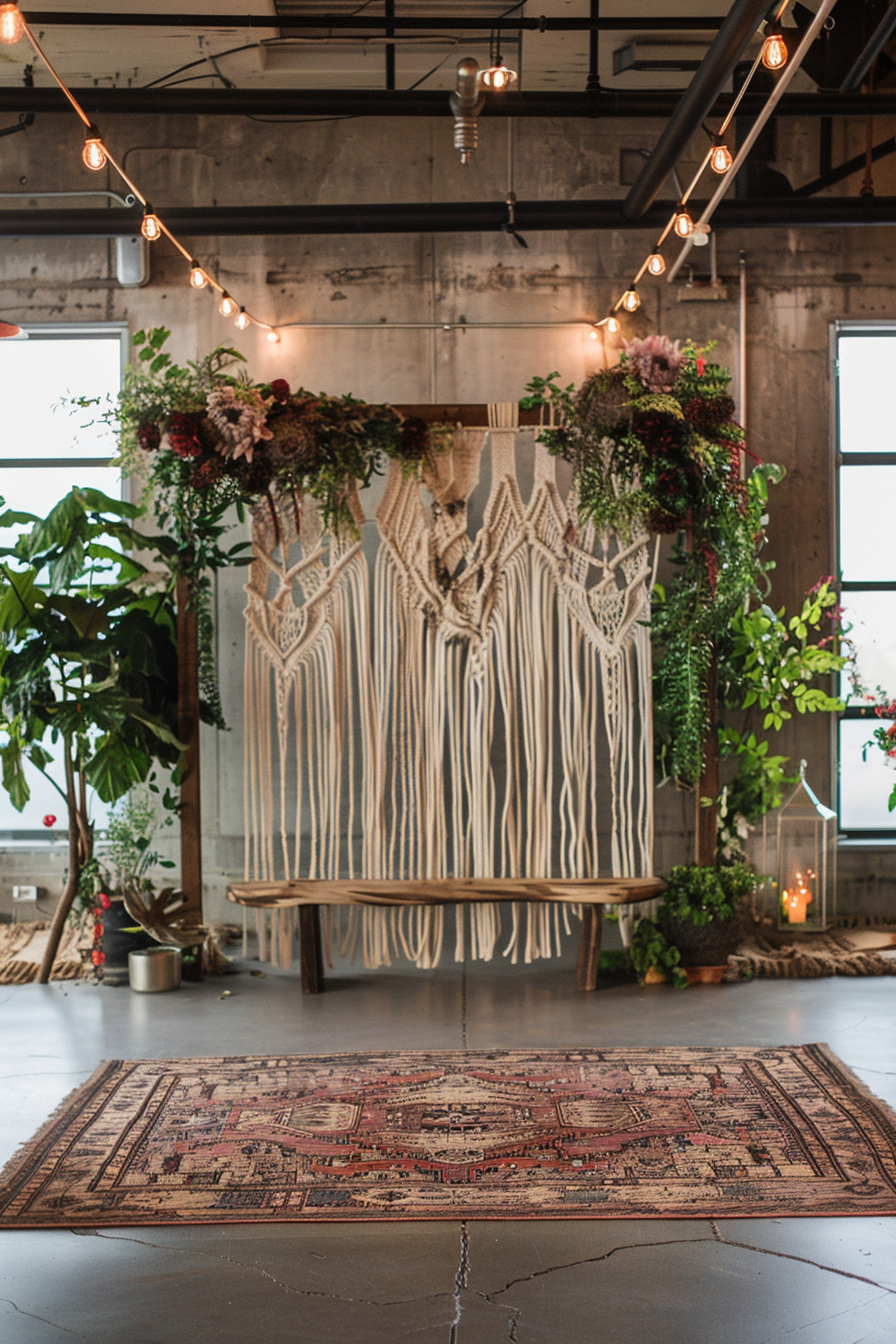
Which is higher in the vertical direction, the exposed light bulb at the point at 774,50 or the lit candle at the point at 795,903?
the exposed light bulb at the point at 774,50

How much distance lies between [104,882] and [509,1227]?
3134mm

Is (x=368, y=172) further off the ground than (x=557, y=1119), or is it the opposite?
(x=368, y=172)

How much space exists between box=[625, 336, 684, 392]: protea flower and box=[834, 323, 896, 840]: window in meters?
1.81

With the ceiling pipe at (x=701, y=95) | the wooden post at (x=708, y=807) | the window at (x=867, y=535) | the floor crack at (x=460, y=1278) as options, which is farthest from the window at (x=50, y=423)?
the floor crack at (x=460, y=1278)

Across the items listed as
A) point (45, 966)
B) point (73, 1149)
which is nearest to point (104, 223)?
point (45, 966)


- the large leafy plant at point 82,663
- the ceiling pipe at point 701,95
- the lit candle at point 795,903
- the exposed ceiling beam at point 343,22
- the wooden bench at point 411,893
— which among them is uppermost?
the exposed ceiling beam at point 343,22

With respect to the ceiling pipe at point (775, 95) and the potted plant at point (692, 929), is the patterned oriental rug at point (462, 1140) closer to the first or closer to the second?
the potted plant at point (692, 929)

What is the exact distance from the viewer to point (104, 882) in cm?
Result: 559

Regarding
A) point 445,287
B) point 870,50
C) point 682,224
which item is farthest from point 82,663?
point 870,50

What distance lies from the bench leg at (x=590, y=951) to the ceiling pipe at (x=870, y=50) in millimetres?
3712

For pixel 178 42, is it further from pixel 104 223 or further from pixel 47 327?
pixel 47 327

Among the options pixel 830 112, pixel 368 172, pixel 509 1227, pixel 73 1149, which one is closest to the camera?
pixel 509 1227

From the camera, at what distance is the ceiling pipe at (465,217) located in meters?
5.76

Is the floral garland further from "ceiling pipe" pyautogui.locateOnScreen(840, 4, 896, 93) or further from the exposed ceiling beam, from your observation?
"ceiling pipe" pyautogui.locateOnScreen(840, 4, 896, 93)
